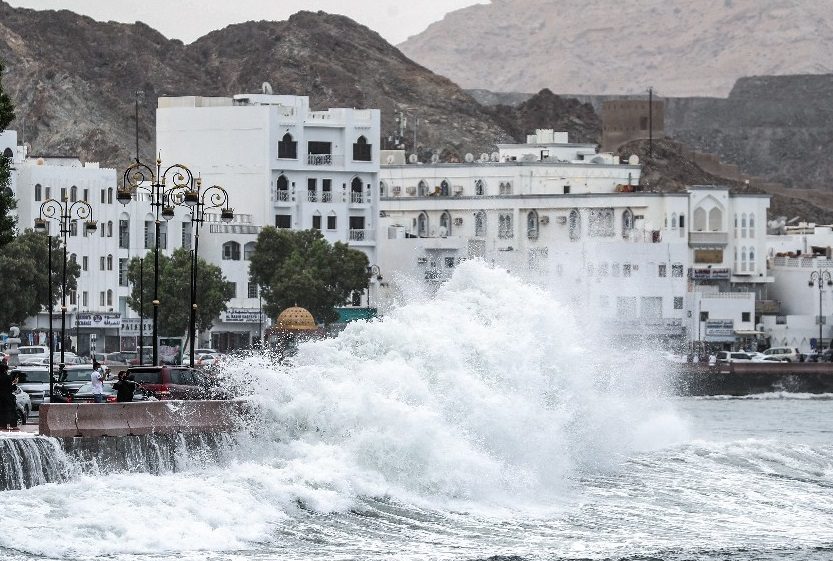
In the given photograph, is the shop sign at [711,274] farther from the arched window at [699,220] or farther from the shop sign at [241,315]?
the shop sign at [241,315]

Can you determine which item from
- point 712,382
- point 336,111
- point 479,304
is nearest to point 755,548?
point 479,304

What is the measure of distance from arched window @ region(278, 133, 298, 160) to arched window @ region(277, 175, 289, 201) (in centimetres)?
119

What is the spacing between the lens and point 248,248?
11994 centimetres

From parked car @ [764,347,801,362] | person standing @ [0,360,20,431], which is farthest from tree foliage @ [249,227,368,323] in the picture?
person standing @ [0,360,20,431]

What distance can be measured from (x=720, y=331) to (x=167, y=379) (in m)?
84.0

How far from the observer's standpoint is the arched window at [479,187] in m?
147

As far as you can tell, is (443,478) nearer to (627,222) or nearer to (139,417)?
(139,417)

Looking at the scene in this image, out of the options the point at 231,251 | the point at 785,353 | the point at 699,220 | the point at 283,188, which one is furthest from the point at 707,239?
the point at 231,251

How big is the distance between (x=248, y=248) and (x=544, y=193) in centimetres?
3175

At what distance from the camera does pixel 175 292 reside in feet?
351

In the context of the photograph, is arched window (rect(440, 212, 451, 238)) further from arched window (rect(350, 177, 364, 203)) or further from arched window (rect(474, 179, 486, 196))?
arched window (rect(350, 177, 364, 203))

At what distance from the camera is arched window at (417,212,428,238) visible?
473ft

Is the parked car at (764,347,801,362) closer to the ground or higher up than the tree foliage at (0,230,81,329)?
closer to the ground

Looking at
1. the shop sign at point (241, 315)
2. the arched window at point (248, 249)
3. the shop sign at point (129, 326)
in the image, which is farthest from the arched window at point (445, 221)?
Answer: the shop sign at point (129, 326)
